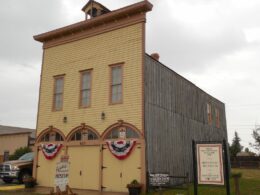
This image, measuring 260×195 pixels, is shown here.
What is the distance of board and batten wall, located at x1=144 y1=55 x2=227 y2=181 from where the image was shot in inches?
630

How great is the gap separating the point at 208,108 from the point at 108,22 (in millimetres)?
12545

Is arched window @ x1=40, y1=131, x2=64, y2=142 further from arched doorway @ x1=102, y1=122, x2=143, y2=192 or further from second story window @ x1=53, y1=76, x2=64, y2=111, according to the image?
arched doorway @ x1=102, y1=122, x2=143, y2=192

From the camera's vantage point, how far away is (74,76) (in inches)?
744

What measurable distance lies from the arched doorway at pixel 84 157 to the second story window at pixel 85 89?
4.69 feet

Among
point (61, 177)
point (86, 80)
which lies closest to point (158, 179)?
point (61, 177)

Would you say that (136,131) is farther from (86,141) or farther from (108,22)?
(108,22)

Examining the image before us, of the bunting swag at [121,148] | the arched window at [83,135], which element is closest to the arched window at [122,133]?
the bunting swag at [121,148]

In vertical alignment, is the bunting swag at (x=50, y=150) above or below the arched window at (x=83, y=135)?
below

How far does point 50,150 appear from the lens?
1884 cm

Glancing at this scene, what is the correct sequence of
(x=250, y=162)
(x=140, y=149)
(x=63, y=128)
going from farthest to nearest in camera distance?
(x=250, y=162), (x=63, y=128), (x=140, y=149)

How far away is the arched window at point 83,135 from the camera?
17.2 meters

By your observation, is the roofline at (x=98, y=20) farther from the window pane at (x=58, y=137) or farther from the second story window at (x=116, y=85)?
the window pane at (x=58, y=137)

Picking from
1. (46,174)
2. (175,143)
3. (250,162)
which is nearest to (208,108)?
(175,143)

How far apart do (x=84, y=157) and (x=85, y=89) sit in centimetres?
396
